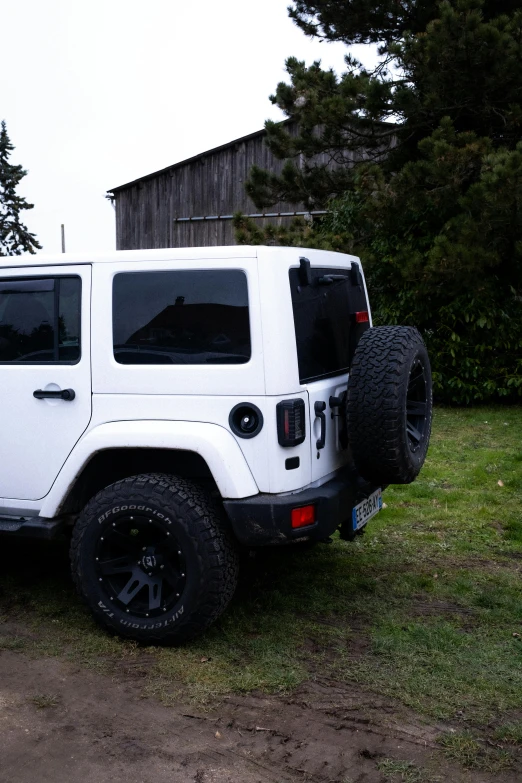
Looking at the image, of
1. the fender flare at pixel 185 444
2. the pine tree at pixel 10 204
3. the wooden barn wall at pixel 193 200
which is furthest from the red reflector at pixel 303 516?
the pine tree at pixel 10 204

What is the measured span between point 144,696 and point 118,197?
61.3 feet

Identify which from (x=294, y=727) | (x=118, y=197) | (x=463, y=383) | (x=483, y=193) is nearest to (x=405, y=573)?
(x=294, y=727)

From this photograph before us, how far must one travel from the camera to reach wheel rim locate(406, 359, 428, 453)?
4.32 m

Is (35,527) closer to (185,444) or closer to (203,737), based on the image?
(185,444)

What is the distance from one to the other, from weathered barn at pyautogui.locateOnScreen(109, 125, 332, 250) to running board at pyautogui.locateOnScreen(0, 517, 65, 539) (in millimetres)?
14144

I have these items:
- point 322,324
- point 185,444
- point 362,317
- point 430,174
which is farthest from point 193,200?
point 185,444

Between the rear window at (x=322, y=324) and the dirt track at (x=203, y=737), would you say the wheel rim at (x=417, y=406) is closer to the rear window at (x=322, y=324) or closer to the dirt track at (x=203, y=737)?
the rear window at (x=322, y=324)

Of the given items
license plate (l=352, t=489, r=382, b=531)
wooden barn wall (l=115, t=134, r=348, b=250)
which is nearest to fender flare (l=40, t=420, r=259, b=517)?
license plate (l=352, t=489, r=382, b=531)

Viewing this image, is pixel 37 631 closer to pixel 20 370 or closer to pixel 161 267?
pixel 20 370

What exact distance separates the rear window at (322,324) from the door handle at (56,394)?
1.16 meters

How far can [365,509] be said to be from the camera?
4.44 metres

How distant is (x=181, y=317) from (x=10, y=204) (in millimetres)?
32776

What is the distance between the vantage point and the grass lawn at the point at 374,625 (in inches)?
137

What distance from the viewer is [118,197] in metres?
20.8
